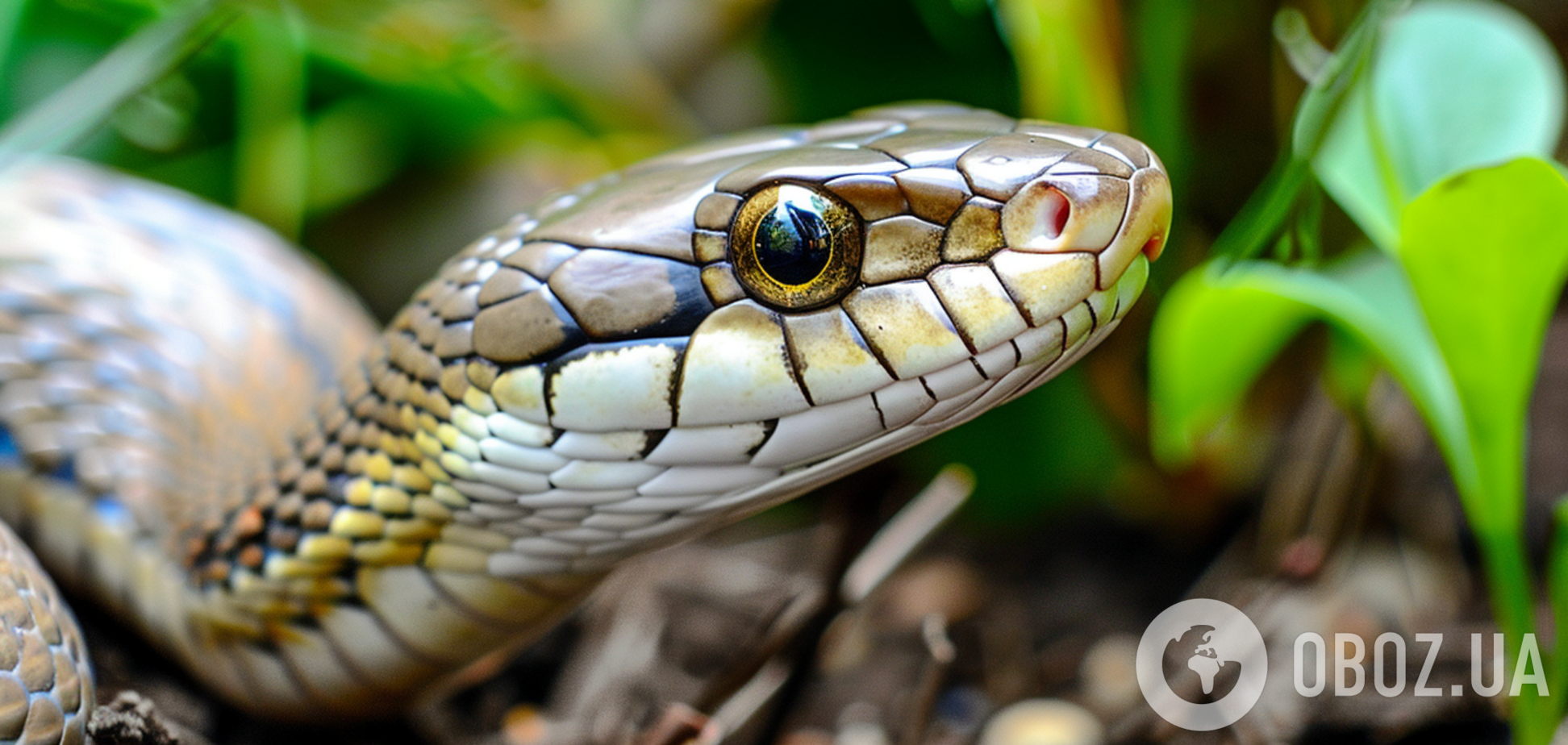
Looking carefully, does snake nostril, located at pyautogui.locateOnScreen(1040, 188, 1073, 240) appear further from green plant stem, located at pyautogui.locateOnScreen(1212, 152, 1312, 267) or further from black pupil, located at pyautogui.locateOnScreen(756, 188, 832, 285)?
green plant stem, located at pyautogui.locateOnScreen(1212, 152, 1312, 267)

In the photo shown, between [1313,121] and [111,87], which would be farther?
[111,87]

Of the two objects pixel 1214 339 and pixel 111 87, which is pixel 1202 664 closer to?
pixel 1214 339

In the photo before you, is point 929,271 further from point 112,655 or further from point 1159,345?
point 112,655

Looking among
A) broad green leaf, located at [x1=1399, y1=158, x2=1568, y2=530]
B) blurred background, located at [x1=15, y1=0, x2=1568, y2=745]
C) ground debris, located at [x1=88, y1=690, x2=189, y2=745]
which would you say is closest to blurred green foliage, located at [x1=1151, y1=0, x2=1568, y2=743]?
broad green leaf, located at [x1=1399, y1=158, x2=1568, y2=530]

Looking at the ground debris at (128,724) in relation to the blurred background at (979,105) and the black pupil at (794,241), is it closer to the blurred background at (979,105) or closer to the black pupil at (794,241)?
the blurred background at (979,105)

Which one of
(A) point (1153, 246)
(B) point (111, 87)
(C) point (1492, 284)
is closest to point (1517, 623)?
(C) point (1492, 284)

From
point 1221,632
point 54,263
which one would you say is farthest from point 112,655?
point 1221,632
